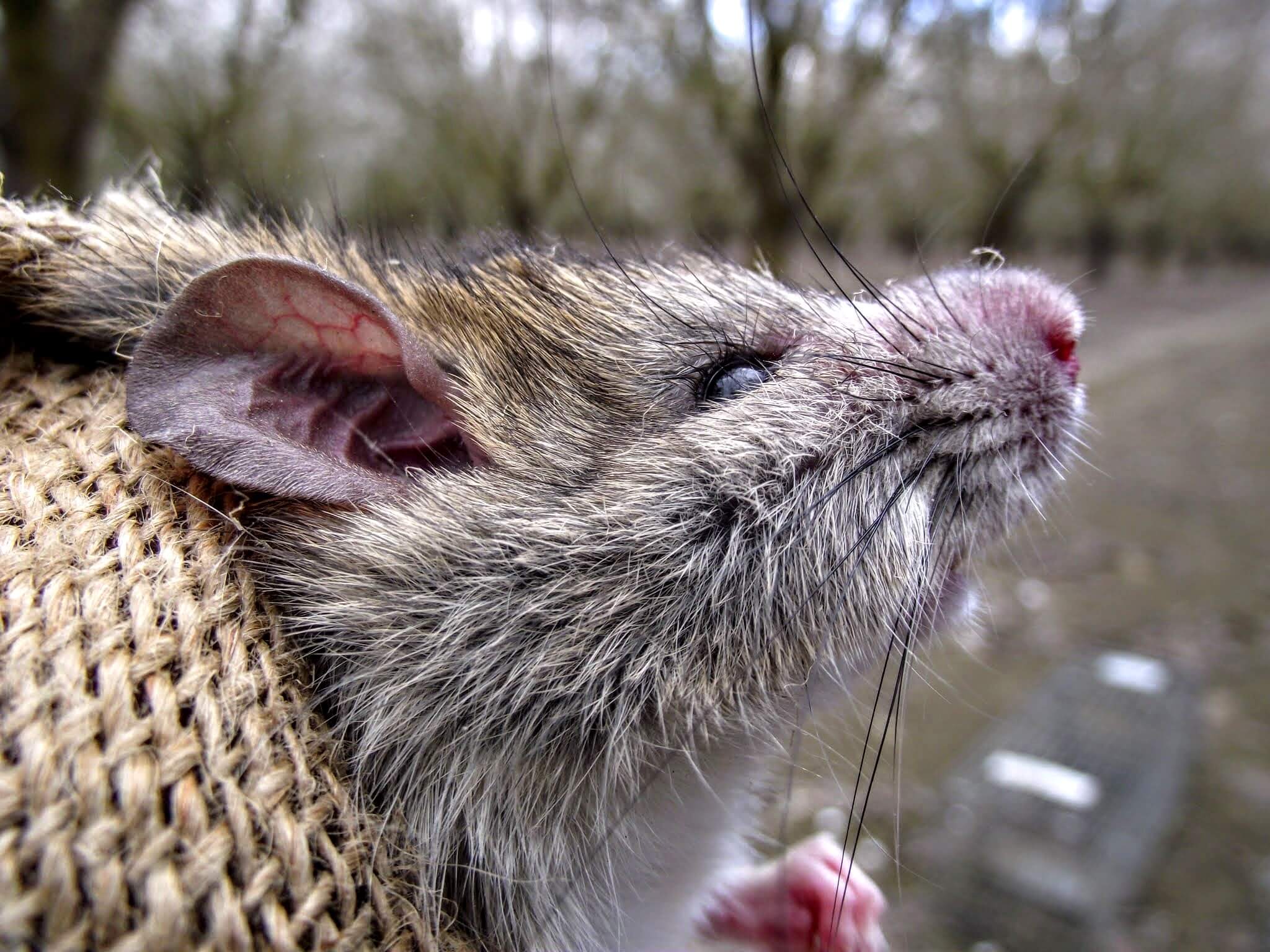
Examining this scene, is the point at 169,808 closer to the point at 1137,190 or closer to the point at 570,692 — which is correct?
the point at 570,692

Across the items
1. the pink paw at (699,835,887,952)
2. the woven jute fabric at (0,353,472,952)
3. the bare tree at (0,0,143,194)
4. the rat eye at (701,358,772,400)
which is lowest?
the pink paw at (699,835,887,952)

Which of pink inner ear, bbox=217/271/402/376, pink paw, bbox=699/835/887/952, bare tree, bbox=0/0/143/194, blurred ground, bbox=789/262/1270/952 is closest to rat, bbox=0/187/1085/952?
pink inner ear, bbox=217/271/402/376

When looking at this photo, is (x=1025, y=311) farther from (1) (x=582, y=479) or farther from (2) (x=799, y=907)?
(2) (x=799, y=907)

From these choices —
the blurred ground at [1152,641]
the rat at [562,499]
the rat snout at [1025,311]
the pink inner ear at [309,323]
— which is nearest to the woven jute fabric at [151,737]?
the rat at [562,499]

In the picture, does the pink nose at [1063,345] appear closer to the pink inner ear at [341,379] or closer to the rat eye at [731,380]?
the rat eye at [731,380]

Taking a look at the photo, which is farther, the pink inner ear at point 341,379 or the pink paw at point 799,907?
the pink paw at point 799,907

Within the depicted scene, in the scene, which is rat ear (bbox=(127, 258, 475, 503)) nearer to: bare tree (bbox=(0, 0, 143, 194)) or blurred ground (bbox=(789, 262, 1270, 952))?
blurred ground (bbox=(789, 262, 1270, 952))
